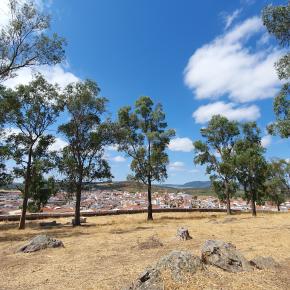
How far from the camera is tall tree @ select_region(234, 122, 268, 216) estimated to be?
42938 millimetres

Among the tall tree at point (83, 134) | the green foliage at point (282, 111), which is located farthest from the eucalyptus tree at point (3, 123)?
the green foliage at point (282, 111)

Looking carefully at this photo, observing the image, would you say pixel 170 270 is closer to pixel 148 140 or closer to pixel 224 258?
pixel 224 258

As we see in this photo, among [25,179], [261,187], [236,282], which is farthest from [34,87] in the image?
[261,187]

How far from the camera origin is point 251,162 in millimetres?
42781

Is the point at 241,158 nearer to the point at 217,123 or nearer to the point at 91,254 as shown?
the point at 217,123

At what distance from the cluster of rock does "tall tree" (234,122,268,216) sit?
106 feet

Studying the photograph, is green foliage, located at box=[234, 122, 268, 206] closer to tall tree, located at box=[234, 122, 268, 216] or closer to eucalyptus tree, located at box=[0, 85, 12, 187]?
tall tree, located at box=[234, 122, 268, 216]

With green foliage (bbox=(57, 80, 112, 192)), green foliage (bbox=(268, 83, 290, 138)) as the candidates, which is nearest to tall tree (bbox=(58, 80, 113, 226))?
green foliage (bbox=(57, 80, 112, 192))

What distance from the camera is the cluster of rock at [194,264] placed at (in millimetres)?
9078

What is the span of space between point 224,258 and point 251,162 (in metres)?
33.9

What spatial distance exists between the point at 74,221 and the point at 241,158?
23649mm

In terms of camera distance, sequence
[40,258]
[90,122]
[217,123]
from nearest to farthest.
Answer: [40,258], [90,122], [217,123]

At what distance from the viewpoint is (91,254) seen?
15469 millimetres

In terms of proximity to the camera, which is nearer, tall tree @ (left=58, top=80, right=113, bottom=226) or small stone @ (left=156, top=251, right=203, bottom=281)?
small stone @ (left=156, top=251, right=203, bottom=281)
